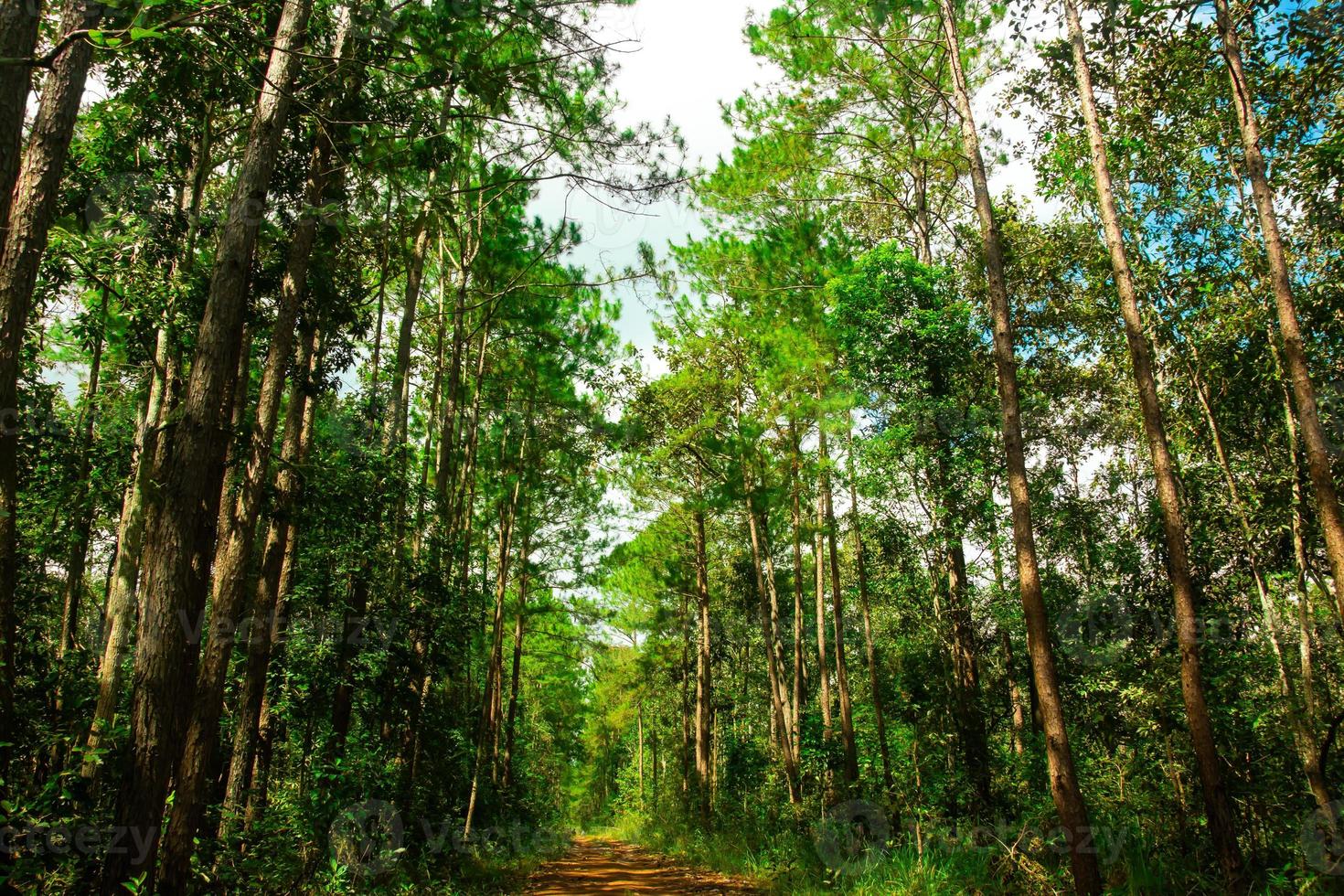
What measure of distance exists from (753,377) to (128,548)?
9.97 m

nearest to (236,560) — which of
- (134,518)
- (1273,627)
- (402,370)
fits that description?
(134,518)

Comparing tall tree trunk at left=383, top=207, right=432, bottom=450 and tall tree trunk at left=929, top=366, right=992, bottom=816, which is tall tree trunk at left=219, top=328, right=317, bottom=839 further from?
tall tree trunk at left=929, top=366, right=992, bottom=816

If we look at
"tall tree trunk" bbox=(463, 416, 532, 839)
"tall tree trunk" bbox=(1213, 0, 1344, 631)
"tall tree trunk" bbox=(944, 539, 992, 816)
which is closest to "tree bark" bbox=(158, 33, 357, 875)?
"tall tree trunk" bbox=(463, 416, 532, 839)

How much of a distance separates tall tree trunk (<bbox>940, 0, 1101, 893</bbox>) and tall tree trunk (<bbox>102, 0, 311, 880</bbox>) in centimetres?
660

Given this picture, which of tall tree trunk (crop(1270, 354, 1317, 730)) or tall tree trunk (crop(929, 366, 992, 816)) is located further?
tall tree trunk (crop(929, 366, 992, 816))

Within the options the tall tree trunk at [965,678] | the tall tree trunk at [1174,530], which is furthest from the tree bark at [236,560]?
the tall tree trunk at [965,678]

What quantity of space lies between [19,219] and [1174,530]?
924 cm

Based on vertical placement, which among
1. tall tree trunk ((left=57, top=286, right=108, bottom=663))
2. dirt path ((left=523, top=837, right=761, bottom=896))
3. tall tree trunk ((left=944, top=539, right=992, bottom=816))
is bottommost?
dirt path ((left=523, top=837, right=761, bottom=896))

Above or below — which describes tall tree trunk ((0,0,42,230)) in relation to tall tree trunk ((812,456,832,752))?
above

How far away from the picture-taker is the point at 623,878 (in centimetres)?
1077

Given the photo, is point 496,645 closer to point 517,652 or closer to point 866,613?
point 517,652

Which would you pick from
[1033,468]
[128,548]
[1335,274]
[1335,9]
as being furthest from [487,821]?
[1335,9]

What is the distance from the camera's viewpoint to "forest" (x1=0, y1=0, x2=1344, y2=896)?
503 cm

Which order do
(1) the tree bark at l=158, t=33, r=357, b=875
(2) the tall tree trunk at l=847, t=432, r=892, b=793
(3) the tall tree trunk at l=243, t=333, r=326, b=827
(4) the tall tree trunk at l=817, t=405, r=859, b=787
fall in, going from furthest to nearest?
1. (2) the tall tree trunk at l=847, t=432, r=892, b=793
2. (4) the tall tree trunk at l=817, t=405, r=859, b=787
3. (3) the tall tree trunk at l=243, t=333, r=326, b=827
4. (1) the tree bark at l=158, t=33, r=357, b=875
